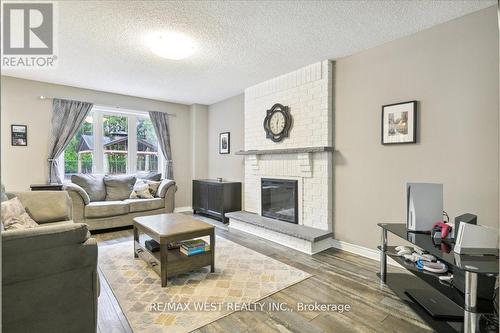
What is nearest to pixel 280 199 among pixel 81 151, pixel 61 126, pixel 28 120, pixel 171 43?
pixel 171 43

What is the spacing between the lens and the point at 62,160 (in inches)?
191

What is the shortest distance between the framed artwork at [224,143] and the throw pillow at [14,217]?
3613 millimetres

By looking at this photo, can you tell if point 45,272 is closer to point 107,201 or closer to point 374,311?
point 374,311

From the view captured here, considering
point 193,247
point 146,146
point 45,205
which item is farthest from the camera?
point 146,146

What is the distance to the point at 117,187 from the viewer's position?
4.95 metres

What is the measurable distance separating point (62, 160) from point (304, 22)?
468cm

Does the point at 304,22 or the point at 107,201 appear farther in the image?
the point at 107,201

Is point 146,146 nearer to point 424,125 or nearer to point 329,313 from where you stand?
point 329,313

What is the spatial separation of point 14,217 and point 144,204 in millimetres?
2204

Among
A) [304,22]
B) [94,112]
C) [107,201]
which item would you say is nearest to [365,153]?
[304,22]

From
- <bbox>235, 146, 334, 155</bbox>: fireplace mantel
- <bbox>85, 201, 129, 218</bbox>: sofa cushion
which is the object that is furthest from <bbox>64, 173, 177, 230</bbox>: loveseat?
<bbox>235, 146, 334, 155</bbox>: fireplace mantel

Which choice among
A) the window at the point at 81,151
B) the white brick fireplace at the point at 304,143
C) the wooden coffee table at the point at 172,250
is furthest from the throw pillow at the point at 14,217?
the white brick fireplace at the point at 304,143

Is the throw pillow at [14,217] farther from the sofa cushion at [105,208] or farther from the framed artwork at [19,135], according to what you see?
the framed artwork at [19,135]

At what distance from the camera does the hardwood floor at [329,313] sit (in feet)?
6.53
